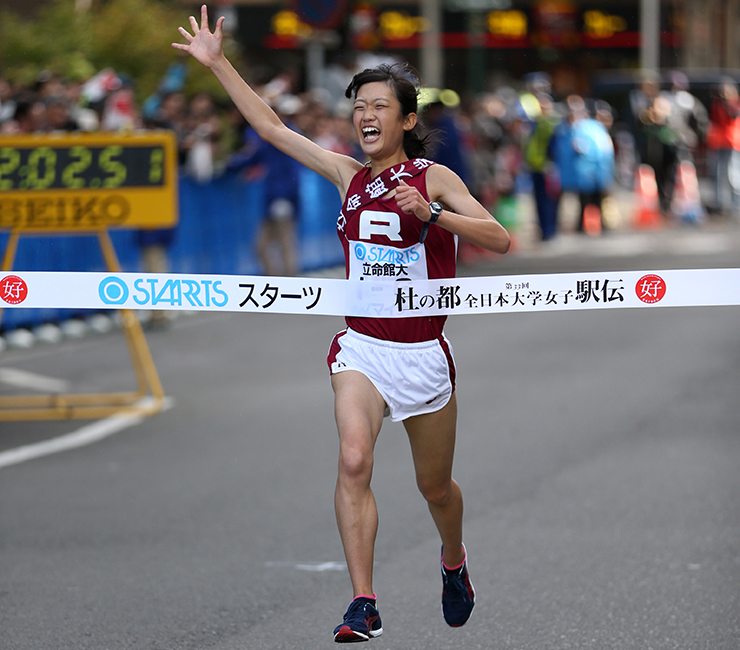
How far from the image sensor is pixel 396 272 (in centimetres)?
476

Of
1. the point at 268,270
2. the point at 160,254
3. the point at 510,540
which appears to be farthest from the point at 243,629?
the point at 268,270

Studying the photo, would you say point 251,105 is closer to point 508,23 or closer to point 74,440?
point 74,440

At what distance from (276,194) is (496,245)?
1081 centimetres

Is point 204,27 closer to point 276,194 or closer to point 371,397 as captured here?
point 371,397

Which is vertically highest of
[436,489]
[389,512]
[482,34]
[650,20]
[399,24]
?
[399,24]

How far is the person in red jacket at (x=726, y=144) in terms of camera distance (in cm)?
2472

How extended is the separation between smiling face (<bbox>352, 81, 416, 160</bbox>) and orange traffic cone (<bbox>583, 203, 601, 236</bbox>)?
18799 mm

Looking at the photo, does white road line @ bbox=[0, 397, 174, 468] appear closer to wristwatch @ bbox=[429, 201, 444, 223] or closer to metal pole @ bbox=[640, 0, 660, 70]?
metal pole @ bbox=[640, 0, 660, 70]

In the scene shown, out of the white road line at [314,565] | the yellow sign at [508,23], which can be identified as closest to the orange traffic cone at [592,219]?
the yellow sign at [508,23]

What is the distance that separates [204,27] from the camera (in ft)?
16.7

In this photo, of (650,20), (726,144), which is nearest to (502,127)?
(726,144)

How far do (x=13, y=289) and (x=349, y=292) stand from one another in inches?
53.0

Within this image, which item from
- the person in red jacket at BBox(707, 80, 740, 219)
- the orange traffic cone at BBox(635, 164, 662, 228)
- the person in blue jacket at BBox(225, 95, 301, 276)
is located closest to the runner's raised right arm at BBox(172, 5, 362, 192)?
the person in blue jacket at BBox(225, 95, 301, 276)

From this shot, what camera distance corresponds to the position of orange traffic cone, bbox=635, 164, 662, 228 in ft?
82.1
